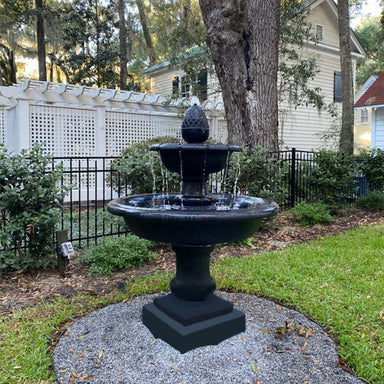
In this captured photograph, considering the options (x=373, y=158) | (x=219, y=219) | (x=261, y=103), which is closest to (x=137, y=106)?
(x=261, y=103)

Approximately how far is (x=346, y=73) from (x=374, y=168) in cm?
409

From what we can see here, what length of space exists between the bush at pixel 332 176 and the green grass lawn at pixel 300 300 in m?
2.11

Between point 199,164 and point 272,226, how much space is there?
3.76 meters

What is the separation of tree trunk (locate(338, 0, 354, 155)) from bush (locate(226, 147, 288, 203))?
555cm

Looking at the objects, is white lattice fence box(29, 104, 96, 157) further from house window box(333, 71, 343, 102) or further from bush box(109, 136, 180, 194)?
house window box(333, 71, 343, 102)

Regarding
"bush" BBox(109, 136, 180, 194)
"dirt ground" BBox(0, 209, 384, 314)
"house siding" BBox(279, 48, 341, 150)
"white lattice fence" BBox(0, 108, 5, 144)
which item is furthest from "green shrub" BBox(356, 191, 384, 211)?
"white lattice fence" BBox(0, 108, 5, 144)

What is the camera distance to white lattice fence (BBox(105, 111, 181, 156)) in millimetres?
10656

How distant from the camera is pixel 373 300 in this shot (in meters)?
3.20

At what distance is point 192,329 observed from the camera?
2.36 metres

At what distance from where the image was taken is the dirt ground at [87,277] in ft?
11.3

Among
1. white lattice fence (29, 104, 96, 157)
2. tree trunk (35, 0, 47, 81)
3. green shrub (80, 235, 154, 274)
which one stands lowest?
green shrub (80, 235, 154, 274)

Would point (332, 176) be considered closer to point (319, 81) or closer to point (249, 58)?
point (249, 58)

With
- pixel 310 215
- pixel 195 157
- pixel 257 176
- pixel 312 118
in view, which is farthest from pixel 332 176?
pixel 312 118

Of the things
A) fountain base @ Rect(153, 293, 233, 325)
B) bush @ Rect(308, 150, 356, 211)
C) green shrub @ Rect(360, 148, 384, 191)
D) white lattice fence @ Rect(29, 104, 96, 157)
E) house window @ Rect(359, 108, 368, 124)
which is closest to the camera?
fountain base @ Rect(153, 293, 233, 325)
